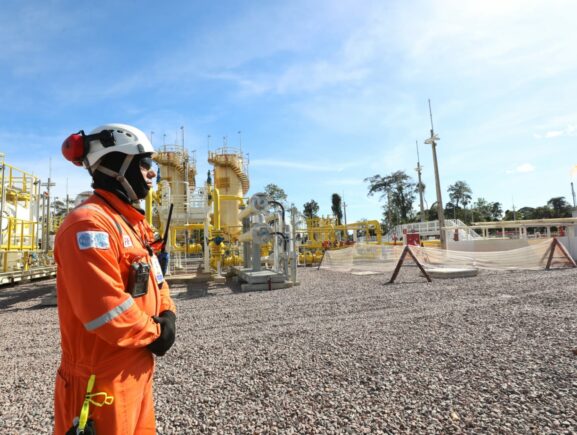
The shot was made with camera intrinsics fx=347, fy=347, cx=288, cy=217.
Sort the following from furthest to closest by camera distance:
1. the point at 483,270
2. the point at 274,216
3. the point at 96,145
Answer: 1. the point at 483,270
2. the point at 274,216
3. the point at 96,145

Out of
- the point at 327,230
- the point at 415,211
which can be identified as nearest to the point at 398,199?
the point at 415,211

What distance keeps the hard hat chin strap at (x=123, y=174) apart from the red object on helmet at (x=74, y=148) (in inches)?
4.3

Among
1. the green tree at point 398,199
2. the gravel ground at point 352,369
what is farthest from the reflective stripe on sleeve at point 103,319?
the green tree at point 398,199

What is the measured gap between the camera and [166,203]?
12.6 m

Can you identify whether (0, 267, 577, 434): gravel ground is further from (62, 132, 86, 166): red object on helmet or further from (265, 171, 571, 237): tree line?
(265, 171, 571, 237): tree line

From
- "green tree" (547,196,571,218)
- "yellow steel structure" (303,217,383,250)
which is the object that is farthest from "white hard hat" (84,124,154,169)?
"green tree" (547,196,571,218)

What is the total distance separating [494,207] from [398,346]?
86417 mm

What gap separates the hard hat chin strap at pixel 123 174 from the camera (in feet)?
5.79

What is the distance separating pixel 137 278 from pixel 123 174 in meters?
0.57

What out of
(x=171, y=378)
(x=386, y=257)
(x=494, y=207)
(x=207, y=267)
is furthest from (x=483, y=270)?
(x=494, y=207)

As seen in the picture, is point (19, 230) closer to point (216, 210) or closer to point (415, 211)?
point (216, 210)

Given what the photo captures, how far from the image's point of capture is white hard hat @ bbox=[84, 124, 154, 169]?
178 centimetres

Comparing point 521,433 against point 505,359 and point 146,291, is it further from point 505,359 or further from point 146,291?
point 146,291

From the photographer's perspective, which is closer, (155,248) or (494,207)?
(155,248)
